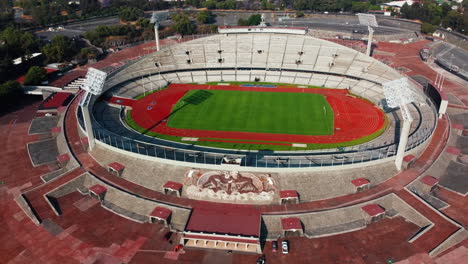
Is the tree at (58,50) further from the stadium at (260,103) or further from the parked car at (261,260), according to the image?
the parked car at (261,260)

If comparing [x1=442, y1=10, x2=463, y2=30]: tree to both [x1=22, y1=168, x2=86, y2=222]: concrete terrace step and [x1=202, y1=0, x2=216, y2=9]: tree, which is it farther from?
[x1=22, y1=168, x2=86, y2=222]: concrete terrace step

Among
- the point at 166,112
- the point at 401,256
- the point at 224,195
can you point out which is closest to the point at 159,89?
the point at 166,112

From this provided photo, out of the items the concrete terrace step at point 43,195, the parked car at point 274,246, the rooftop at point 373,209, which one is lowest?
the parked car at point 274,246

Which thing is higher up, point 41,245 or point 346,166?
point 346,166

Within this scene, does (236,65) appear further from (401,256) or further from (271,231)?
(401,256)

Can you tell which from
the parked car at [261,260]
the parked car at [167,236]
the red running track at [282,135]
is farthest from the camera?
the red running track at [282,135]

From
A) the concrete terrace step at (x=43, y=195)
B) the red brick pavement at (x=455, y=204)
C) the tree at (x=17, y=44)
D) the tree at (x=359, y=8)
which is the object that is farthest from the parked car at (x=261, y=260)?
A: the tree at (x=359, y=8)
